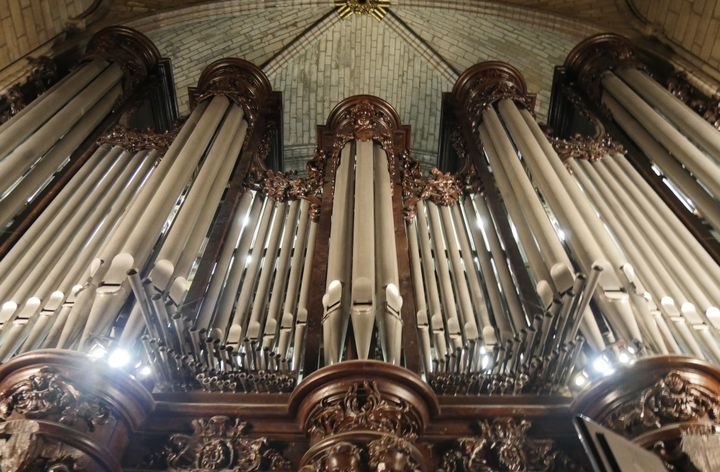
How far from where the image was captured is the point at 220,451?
11.5 feet

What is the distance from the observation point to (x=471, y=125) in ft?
25.1

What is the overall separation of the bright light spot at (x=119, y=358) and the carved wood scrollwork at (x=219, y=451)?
483 mm

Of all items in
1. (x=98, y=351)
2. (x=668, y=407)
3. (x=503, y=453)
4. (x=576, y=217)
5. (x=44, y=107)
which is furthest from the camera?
(x=44, y=107)

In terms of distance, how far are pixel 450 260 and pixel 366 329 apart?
1806 mm

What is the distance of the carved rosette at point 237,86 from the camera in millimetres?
7805

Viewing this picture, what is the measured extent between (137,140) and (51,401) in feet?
14.6

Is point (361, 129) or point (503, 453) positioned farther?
point (361, 129)

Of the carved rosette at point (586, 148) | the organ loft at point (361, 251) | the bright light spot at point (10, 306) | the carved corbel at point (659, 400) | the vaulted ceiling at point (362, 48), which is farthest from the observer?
the vaulted ceiling at point (362, 48)

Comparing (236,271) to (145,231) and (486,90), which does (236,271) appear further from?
(486,90)

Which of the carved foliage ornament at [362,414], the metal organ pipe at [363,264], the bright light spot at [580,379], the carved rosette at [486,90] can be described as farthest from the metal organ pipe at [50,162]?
the bright light spot at [580,379]

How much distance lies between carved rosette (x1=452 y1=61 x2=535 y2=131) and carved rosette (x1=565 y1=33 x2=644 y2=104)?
76cm

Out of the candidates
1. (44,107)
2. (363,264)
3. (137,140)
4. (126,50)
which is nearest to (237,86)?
(137,140)

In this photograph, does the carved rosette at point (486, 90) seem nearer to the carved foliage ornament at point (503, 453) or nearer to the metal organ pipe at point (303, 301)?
the metal organ pipe at point (303, 301)

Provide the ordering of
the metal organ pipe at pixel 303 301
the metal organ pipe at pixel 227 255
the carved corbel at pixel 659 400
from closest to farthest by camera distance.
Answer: the carved corbel at pixel 659 400 < the metal organ pipe at pixel 303 301 < the metal organ pipe at pixel 227 255
